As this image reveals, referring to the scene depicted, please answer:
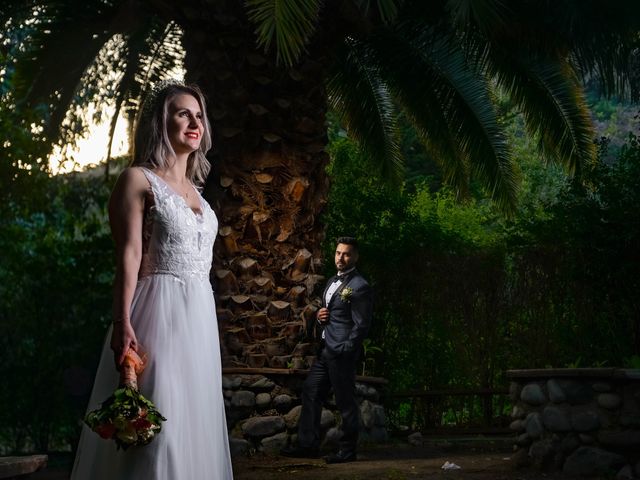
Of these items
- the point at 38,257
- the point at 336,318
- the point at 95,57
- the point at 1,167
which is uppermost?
the point at 95,57

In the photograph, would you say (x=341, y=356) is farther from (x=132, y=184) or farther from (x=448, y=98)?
(x=132, y=184)

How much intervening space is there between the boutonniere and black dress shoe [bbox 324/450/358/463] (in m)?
1.48

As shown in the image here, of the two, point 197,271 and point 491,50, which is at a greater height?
point 491,50

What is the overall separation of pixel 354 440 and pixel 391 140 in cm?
579

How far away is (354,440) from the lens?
10.6 metres

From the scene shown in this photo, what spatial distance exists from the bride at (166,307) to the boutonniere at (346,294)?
6185 millimetres

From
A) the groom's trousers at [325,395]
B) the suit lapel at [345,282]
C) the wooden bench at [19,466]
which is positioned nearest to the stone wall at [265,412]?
the groom's trousers at [325,395]

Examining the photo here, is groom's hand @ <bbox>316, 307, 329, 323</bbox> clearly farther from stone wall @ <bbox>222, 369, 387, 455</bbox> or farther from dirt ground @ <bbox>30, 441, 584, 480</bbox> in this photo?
dirt ground @ <bbox>30, 441, 584, 480</bbox>

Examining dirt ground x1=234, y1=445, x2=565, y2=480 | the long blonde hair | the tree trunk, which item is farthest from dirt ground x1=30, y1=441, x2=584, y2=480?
the long blonde hair

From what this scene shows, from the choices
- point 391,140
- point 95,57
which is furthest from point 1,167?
point 391,140

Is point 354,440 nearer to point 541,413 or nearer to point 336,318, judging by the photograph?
point 336,318

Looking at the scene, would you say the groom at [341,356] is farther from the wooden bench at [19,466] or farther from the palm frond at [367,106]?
the wooden bench at [19,466]

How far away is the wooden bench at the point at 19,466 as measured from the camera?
4184mm

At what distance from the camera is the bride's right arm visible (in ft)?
12.6
